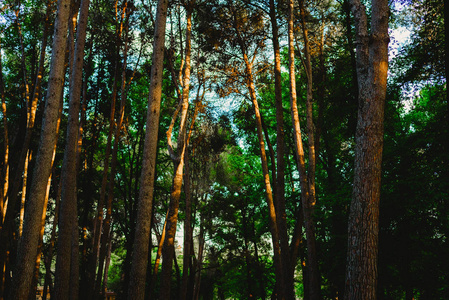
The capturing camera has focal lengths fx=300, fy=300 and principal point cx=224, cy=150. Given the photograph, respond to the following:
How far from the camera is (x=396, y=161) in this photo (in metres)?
7.92

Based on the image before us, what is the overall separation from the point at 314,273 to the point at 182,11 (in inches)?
423

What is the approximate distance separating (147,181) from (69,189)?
2270mm

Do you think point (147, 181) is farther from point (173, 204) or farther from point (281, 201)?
point (281, 201)

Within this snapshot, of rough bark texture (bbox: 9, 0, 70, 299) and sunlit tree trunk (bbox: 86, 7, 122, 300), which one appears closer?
rough bark texture (bbox: 9, 0, 70, 299)

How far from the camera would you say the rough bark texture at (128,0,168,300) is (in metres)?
5.89

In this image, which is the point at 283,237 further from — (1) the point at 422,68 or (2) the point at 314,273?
(1) the point at 422,68

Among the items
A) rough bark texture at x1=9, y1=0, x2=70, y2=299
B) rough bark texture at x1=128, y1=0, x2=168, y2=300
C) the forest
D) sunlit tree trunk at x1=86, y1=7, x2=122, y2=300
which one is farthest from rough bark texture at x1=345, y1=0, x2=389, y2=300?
sunlit tree trunk at x1=86, y1=7, x2=122, y2=300

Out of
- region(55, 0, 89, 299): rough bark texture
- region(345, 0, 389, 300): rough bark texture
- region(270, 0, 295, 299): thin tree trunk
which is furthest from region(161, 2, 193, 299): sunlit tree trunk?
region(345, 0, 389, 300): rough bark texture

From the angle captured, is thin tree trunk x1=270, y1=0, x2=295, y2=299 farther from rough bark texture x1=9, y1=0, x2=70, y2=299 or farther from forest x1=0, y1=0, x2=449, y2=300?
rough bark texture x1=9, y1=0, x2=70, y2=299

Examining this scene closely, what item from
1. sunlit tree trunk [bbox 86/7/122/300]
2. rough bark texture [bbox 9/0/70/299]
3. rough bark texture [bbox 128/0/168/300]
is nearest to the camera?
rough bark texture [bbox 9/0/70/299]

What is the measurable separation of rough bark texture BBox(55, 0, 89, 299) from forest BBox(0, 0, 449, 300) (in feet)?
0.12

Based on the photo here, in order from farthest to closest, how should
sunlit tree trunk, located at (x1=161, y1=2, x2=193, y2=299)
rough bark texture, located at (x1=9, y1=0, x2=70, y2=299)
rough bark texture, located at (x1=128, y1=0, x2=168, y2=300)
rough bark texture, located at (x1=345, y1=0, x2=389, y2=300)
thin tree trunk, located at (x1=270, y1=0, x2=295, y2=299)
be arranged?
thin tree trunk, located at (x1=270, y1=0, x2=295, y2=299) < sunlit tree trunk, located at (x1=161, y1=2, x2=193, y2=299) < rough bark texture, located at (x1=128, y1=0, x2=168, y2=300) < rough bark texture, located at (x1=9, y1=0, x2=70, y2=299) < rough bark texture, located at (x1=345, y1=0, x2=389, y2=300)

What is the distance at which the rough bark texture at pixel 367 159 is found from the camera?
14.3ft

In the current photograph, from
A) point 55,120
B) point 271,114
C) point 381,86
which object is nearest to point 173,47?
point 271,114
